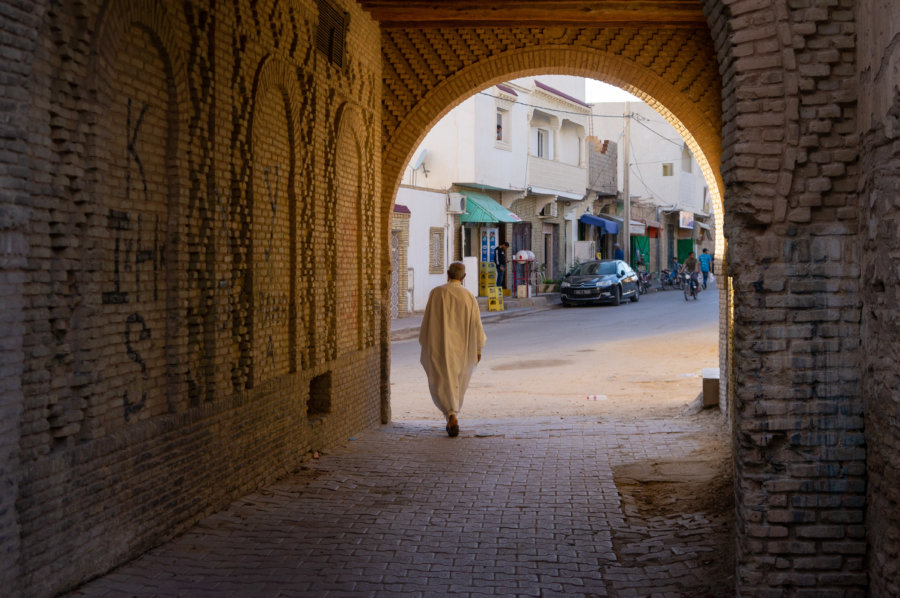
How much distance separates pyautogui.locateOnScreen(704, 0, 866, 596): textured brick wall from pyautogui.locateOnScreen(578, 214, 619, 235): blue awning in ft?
118

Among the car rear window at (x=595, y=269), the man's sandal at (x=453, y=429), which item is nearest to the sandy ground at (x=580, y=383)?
the man's sandal at (x=453, y=429)

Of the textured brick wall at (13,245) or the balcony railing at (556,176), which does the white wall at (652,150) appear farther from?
the textured brick wall at (13,245)

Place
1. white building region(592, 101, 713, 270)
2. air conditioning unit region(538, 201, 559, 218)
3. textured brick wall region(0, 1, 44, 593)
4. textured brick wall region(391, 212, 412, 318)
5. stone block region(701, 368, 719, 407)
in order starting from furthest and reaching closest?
1. white building region(592, 101, 713, 270)
2. air conditioning unit region(538, 201, 559, 218)
3. textured brick wall region(391, 212, 412, 318)
4. stone block region(701, 368, 719, 407)
5. textured brick wall region(0, 1, 44, 593)

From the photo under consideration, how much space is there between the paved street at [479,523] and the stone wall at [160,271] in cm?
34

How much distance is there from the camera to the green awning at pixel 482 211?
2976cm

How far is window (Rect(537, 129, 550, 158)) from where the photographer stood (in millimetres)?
35250

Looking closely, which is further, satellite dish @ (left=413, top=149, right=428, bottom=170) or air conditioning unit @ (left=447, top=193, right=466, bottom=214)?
A: air conditioning unit @ (left=447, top=193, right=466, bottom=214)

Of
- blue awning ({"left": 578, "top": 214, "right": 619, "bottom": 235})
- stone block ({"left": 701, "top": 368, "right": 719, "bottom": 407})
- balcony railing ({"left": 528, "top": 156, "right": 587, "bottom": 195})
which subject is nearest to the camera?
stone block ({"left": 701, "top": 368, "right": 719, "bottom": 407})

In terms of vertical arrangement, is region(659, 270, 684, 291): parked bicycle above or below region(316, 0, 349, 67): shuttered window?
below

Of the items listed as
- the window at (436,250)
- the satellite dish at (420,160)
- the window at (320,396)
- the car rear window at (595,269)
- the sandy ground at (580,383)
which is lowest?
the sandy ground at (580,383)

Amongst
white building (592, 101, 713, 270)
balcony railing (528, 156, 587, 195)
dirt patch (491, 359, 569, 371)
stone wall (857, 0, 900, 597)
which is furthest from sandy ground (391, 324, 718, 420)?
white building (592, 101, 713, 270)

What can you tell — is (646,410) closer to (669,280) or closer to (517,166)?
(517,166)

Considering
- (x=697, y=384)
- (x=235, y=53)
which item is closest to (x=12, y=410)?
(x=235, y=53)

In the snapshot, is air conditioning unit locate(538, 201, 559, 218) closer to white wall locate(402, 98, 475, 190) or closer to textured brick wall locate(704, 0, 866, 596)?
white wall locate(402, 98, 475, 190)
